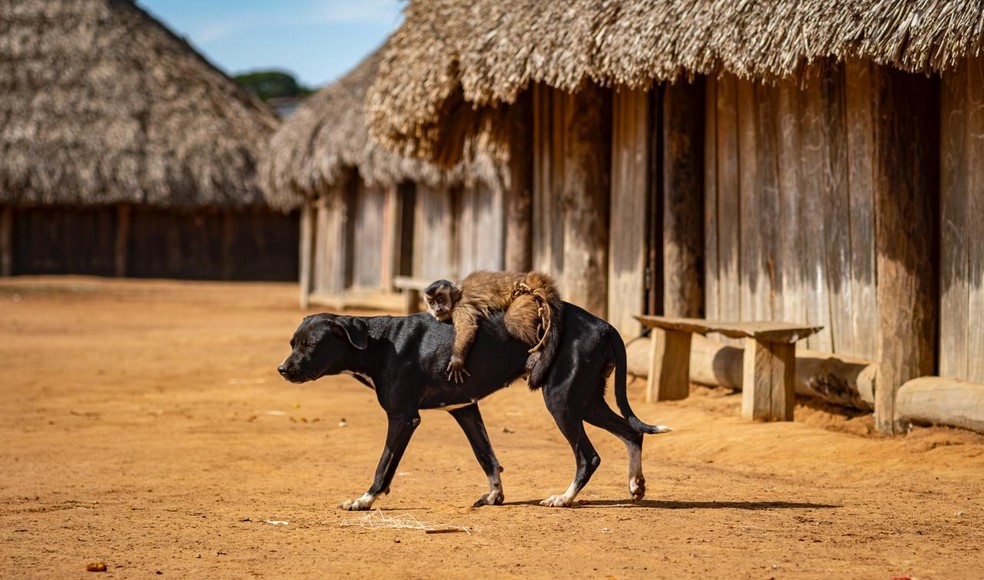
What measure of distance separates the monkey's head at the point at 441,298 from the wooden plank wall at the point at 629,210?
4.93 metres

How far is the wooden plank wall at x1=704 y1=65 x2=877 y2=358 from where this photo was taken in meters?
8.73

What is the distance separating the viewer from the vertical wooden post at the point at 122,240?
29.8 m

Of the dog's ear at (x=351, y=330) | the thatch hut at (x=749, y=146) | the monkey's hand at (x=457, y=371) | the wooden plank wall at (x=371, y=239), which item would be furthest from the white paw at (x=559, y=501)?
the wooden plank wall at (x=371, y=239)

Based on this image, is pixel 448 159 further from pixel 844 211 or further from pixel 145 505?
pixel 145 505

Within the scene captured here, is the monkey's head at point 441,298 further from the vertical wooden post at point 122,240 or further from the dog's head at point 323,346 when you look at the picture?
the vertical wooden post at point 122,240

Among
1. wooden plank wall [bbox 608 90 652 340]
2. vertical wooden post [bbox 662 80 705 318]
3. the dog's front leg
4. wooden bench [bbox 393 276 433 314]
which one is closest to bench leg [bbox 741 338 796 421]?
vertical wooden post [bbox 662 80 705 318]

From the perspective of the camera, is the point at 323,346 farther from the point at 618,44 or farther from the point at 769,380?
the point at 618,44

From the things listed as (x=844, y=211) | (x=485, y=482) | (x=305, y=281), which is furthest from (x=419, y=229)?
(x=485, y=482)

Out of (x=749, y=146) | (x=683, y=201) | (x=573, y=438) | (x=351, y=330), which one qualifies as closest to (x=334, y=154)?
(x=683, y=201)

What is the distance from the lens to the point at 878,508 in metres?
6.30

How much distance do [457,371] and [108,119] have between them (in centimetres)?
2517

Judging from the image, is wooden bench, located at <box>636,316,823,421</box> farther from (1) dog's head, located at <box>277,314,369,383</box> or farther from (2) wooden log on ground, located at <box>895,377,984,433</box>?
(1) dog's head, located at <box>277,314,369,383</box>

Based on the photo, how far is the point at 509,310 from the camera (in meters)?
6.34

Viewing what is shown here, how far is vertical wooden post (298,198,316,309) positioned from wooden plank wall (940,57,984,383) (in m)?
16.4
